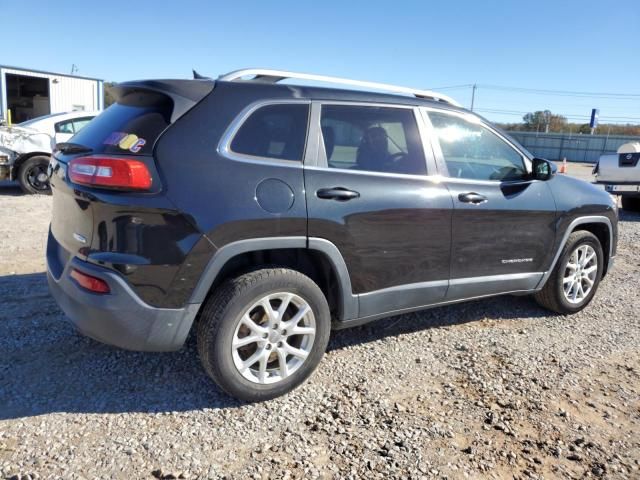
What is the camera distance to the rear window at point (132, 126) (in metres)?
2.66

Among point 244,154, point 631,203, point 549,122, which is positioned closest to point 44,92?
point 631,203

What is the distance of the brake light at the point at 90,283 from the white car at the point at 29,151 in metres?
7.50

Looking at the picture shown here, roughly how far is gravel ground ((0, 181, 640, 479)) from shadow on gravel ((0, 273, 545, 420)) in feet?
0.04

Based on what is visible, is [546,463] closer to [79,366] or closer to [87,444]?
[87,444]

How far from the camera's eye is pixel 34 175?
962 centimetres

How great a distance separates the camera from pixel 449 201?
354 centimetres

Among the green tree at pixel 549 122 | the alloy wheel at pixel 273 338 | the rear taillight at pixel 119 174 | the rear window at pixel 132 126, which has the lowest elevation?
the alloy wheel at pixel 273 338

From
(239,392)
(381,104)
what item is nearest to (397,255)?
(381,104)

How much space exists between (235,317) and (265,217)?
0.58 meters

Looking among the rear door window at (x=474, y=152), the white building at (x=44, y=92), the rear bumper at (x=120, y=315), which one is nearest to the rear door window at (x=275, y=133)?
the rear bumper at (x=120, y=315)

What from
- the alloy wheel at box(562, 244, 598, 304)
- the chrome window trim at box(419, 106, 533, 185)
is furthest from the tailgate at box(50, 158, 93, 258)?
the alloy wheel at box(562, 244, 598, 304)

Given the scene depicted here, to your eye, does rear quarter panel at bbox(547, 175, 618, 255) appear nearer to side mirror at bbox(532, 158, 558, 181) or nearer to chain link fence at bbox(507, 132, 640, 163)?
side mirror at bbox(532, 158, 558, 181)

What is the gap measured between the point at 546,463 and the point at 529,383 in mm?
844

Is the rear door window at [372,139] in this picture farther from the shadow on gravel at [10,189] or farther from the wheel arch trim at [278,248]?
the shadow on gravel at [10,189]
